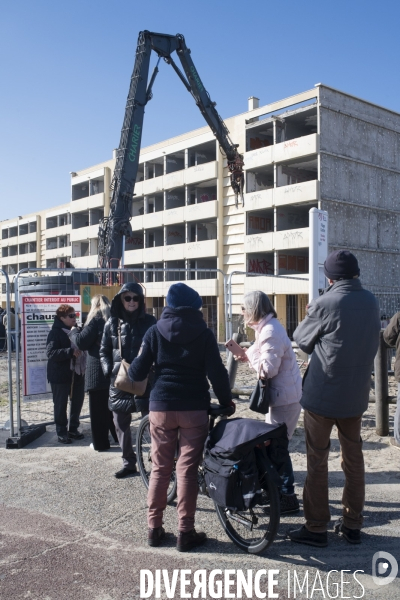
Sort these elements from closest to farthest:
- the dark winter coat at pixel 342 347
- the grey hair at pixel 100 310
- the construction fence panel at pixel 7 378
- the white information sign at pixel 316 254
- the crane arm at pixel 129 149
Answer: the dark winter coat at pixel 342 347 → the grey hair at pixel 100 310 → the construction fence panel at pixel 7 378 → the white information sign at pixel 316 254 → the crane arm at pixel 129 149

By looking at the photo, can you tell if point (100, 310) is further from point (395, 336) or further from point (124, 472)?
point (395, 336)

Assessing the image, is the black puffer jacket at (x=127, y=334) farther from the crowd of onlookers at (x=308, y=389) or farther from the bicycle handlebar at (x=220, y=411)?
the bicycle handlebar at (x=220, y=411)

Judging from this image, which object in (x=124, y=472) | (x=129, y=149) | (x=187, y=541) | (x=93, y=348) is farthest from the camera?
(x=129, y=149)

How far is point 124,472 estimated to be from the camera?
588cm

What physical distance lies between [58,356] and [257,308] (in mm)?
3518

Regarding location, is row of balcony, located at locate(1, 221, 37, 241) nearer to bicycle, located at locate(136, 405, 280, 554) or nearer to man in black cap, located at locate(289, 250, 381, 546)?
bicycle, located at locate(136, 405, 280, 554)

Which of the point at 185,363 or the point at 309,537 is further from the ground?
the point at 185,363

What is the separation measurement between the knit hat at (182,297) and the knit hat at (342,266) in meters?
0.97

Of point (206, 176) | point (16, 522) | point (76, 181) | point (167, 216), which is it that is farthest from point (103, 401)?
point (76, 181)

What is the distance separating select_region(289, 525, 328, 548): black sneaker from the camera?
4.11 m

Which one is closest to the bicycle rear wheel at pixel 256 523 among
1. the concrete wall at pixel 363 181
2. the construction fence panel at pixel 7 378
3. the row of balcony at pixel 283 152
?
the construction fence panel at pixel 7 378

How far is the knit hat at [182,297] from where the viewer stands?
4.23 m

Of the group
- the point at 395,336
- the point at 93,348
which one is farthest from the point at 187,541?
→ the point at 93,348

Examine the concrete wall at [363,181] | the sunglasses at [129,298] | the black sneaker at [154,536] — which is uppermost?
the concrete wall at [363,181]
